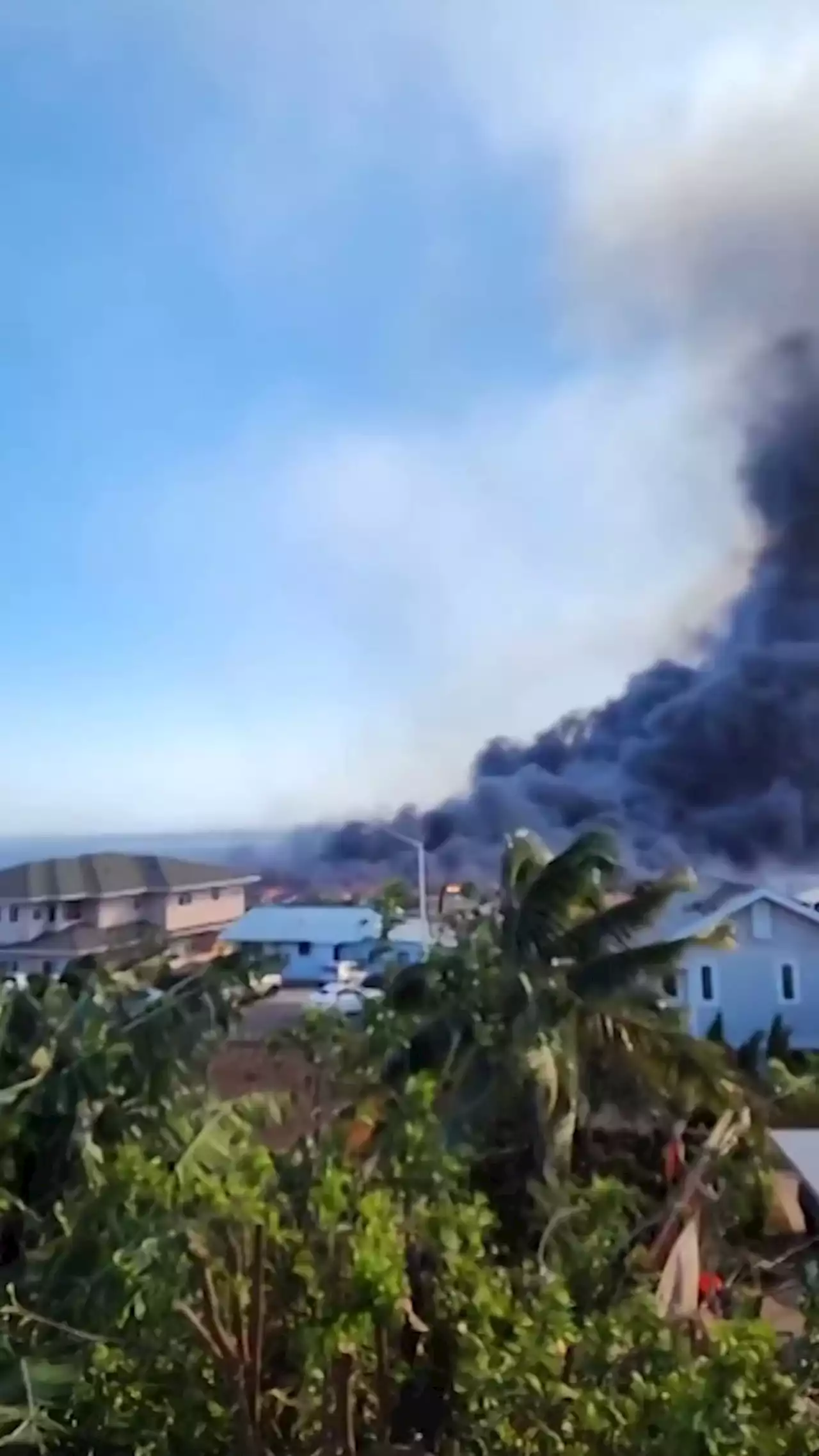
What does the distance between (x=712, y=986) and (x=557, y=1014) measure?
288cm

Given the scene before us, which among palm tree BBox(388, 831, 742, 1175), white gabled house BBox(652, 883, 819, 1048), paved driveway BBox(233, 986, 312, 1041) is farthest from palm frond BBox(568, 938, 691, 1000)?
white gabled house BBox(652, 883, 819, 1048)

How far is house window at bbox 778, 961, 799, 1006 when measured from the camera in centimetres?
466

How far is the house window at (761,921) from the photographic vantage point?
4.66 m

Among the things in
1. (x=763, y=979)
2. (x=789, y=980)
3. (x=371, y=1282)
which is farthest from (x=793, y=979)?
(x=371, y=1282)

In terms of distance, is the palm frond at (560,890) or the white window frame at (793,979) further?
the white window frame at (793,979)

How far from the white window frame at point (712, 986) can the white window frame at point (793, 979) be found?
24 centimetres

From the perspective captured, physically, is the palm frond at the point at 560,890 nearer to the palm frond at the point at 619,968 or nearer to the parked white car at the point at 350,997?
the palm frond at the point at 619,968

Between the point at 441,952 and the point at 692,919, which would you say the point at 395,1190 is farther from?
the point at 692,919

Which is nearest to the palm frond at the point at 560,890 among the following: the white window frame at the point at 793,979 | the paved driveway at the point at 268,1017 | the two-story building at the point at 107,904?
the paved driveway at the point at 268,1017

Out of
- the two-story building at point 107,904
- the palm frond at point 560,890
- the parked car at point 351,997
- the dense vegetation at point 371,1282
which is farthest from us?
the two-story building at point 107,904

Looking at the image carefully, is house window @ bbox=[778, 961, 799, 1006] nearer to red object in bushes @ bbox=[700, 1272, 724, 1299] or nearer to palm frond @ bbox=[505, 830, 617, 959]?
palm frond @ bbox=[505, 830, 617, 959]

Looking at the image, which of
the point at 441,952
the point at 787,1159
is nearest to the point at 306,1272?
the point at 441,952

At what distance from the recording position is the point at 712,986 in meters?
4.70

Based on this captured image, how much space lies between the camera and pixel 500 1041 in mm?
1500
